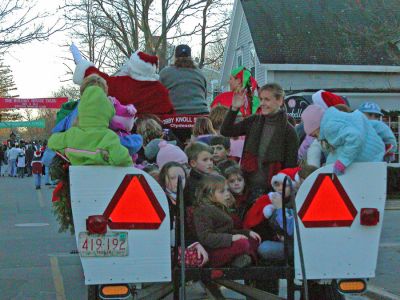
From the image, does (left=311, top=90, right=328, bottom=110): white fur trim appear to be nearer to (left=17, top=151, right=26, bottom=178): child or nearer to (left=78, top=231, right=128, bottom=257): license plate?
(left=78, top=231, right=128, bottom=257): license plate

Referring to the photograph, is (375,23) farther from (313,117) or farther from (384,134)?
(313,117)

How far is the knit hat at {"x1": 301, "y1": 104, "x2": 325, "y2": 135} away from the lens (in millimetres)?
5180

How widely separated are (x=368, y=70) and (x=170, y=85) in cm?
2481

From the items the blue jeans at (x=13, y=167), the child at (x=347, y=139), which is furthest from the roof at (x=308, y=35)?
the child at (x=347, y=139)

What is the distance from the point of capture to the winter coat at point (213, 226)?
4.71m

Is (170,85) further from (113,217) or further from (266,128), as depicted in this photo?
(113,217)

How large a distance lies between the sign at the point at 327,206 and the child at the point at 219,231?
0.49 metres

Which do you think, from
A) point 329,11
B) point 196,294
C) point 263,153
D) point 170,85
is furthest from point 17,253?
point 329,11

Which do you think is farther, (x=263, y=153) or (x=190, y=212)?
(x=263, y=153)

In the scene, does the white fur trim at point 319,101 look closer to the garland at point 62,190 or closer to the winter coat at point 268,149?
the winter coat at point 268,149

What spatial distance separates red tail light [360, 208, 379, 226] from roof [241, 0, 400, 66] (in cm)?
2608

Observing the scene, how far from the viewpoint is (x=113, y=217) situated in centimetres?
443

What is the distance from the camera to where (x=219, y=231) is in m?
4.82

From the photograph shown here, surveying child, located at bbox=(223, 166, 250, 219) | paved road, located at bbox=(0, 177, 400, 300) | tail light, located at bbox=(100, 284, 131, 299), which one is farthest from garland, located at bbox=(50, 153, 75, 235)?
paved road, located at bbox=(0, 177, 400, 300)
